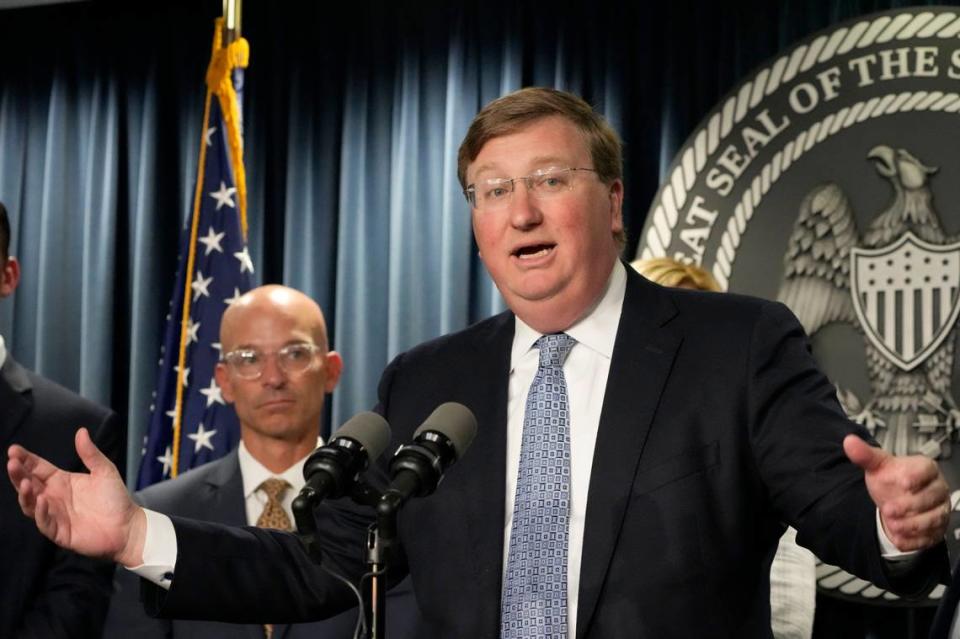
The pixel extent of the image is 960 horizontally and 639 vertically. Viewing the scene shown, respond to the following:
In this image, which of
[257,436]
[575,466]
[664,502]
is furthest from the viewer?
[257,436]

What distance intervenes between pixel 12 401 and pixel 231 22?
1.58 metres

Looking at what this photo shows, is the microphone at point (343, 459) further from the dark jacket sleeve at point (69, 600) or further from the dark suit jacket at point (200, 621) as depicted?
the dark jacket sleeve at point (69, 600)

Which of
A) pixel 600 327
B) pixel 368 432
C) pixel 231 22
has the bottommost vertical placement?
pixel 368 432

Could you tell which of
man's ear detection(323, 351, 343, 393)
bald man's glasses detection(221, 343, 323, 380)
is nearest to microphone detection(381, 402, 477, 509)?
bald man's glasses detection(221, 343, 323, 380)

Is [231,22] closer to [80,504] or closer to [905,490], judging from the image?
[80,504]

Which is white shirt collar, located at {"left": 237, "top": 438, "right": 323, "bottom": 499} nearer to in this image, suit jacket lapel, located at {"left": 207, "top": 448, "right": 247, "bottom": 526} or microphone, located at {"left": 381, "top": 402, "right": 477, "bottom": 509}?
suit jacket lapel, located at {"left": 207, "top": 448, "right": 247, "bottom": 526}

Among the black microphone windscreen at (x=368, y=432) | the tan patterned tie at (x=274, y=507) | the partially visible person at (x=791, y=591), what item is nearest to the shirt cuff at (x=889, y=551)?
the black microphone windscreen at (x=368, y=432)

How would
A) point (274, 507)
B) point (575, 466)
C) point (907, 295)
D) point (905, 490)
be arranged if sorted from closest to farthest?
1. point (905, 490)
2. point (575, 466)
3. point (274, 507)
4. point (907, 295)

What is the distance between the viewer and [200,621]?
3.00 meters

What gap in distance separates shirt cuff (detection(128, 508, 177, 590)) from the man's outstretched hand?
99 cm

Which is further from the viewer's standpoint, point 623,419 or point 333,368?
point 333,368

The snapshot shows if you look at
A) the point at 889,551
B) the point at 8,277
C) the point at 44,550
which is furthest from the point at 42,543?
the point at 889,551

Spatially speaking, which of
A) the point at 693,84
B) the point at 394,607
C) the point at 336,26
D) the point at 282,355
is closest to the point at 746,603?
the point at 394,607

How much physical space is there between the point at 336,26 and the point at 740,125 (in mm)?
1653
